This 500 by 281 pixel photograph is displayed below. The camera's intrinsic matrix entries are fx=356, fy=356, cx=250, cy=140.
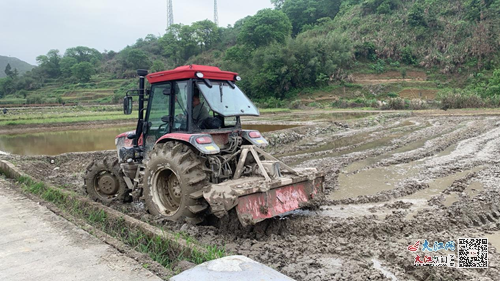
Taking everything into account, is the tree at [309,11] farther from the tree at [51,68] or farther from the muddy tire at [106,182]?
the muddy tire at [106,182]

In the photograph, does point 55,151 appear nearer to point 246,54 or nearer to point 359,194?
point 359,194

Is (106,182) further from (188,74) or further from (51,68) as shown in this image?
(51,68)

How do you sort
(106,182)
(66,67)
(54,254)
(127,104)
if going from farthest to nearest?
(66,67), (106,182), (127,104), (54,254)

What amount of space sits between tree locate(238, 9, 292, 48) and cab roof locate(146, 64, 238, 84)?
53980mm

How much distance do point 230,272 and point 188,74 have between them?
3068 mm

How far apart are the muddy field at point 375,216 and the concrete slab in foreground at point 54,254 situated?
115 cm

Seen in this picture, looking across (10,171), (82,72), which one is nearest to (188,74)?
(10,171)

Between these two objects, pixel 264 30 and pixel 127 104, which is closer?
pixel 127 104

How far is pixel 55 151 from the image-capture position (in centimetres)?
1386

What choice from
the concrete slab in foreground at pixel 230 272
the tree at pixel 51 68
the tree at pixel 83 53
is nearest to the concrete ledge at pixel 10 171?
the concrete slab in foreground at pixel 230 272

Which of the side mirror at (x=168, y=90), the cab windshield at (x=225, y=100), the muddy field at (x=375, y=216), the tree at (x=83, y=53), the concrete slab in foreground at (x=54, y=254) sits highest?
the tree at (x=83, y=53)

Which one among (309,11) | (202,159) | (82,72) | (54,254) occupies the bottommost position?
(54,254)

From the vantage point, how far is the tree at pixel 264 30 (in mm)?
58219

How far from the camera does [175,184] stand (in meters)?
5.08
